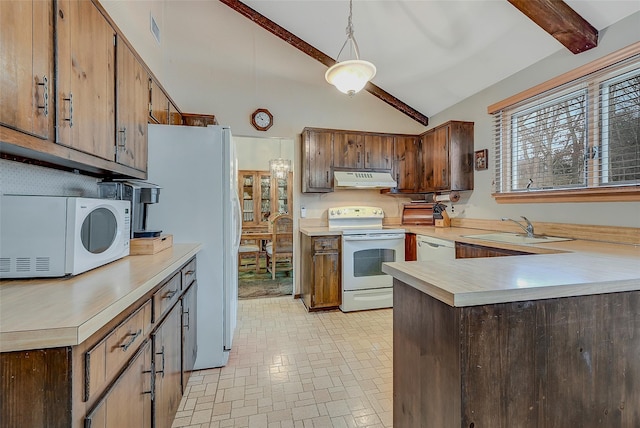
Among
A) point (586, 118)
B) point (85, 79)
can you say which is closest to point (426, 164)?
point (586, 118)

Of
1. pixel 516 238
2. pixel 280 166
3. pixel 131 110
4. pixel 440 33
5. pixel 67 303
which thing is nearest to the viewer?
pixel 67 303

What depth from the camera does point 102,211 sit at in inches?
53.5

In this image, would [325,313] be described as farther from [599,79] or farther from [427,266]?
[599,79]

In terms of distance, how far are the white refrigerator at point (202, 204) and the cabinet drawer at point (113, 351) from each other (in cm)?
102

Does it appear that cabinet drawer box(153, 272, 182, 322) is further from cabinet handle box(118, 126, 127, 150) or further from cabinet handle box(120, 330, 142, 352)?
cabinet handle box(118, 126, 127, 150)

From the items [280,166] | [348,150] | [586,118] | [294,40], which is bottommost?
[586,118]

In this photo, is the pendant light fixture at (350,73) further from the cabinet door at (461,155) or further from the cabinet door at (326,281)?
the cabinet door at (326,281)

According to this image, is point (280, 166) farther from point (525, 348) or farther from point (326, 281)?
point (525, 348)

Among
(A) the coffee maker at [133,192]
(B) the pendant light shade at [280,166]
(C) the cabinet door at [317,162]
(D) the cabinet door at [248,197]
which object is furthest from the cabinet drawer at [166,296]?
(D) the cabinet door at [248,197]

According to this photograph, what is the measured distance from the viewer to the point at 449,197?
11.7ft

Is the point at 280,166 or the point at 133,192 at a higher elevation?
the point at 280,166

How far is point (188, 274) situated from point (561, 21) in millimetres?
3105

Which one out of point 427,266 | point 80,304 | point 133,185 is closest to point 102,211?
point 133,185

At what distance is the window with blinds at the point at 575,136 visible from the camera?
1.90 metres
